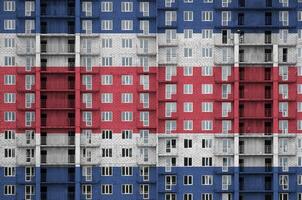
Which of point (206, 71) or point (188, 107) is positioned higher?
point (206, 71)

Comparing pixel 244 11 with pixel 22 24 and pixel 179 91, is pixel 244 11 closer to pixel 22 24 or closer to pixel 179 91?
pixel 179 91

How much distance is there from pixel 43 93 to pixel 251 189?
3021 centimetres

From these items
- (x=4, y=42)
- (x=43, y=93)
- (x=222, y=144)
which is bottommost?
(x=222, y=144)

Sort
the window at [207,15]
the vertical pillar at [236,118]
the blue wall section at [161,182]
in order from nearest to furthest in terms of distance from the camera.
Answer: the vertical pillar at [236,118]
the blue wall section at [161,182]
the window at [207,15]

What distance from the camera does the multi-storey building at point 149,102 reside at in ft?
302

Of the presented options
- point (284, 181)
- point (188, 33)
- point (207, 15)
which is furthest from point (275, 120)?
point (207, 15)

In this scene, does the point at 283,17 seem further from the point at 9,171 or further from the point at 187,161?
the point at 9,171

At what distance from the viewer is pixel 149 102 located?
3676 inches

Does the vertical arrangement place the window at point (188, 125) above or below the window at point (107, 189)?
above

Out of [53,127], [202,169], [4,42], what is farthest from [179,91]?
[4,42]

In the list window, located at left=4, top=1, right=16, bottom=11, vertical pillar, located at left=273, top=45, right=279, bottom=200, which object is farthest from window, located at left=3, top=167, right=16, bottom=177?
vertical pillar, located at left=273, top=45, right=279, bottom=200

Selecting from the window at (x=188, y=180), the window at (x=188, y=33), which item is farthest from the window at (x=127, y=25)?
the window at (x=188, y=180)

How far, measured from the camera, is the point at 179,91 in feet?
306

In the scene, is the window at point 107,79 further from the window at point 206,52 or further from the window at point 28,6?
the window at point 28,6
